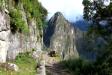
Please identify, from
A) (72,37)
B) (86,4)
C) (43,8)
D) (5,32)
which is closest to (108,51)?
(86,4)

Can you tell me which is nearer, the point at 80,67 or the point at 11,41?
the point at 11,41

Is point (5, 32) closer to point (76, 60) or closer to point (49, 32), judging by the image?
point (76, 60)

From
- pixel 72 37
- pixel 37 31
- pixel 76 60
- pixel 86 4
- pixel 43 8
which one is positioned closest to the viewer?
pixel 86 4

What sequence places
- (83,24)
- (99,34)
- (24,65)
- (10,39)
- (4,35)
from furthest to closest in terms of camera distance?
1. (83,24)
2. (99,34)
3. (10,39)
4. (24,65)
5. (4,35)

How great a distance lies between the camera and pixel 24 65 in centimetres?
1855

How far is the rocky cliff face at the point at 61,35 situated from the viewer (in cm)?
8456

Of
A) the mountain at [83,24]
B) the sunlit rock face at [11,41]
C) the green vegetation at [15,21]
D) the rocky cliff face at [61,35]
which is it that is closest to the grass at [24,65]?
the sunlit rock face at [11,41]

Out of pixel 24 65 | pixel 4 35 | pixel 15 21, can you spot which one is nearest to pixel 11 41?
pixel 15 21

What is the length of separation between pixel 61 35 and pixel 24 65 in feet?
242

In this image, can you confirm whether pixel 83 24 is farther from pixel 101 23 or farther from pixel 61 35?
pixel 61 35

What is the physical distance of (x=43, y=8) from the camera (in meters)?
29.2

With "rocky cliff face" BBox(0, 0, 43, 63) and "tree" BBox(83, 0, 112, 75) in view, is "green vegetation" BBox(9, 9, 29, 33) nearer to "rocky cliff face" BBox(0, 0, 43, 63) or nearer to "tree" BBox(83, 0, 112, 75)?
"rocky cliff face" BBox(0, 0, 43, 63)

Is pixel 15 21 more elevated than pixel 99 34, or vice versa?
pixel 15 21

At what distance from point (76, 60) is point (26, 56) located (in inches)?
173
